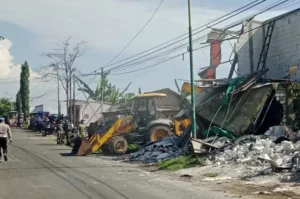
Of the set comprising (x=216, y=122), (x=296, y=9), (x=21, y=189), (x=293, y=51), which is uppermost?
(x=296, y=9)

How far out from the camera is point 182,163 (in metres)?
18.7

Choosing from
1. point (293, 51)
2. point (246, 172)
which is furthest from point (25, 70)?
point (246, 172)

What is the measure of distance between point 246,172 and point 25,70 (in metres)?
64.5

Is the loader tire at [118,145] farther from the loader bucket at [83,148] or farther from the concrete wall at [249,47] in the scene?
the concrete wall at [249,47]

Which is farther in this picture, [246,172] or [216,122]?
[216,122]

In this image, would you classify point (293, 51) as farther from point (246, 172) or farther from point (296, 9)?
point (246, 172)

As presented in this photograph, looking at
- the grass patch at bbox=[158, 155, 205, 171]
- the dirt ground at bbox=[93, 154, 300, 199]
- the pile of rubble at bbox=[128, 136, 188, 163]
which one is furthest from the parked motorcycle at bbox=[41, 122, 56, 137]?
the dirt ground at bbox=[93, 154, 300, 199]

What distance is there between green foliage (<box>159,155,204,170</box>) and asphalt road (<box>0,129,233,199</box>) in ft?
3.58

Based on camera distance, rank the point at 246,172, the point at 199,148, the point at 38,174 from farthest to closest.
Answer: the point at 199,148 → the point at 38,174 → the point at 246,172

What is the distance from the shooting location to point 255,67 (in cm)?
2686

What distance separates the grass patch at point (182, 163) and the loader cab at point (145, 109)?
7343mm

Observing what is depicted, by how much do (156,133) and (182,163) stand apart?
7360 mm

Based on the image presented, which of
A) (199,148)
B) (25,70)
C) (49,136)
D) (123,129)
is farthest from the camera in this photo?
(25,70)

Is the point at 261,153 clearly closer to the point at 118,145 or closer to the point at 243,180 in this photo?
the point at 243,180
